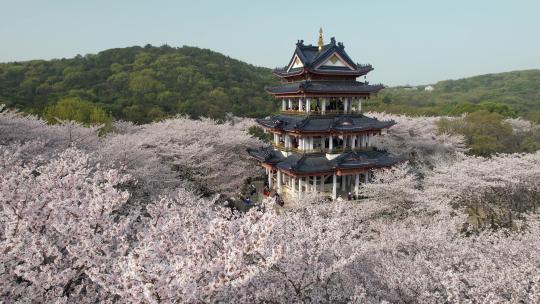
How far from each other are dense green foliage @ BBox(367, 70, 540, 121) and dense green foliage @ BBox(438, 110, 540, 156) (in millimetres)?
13910

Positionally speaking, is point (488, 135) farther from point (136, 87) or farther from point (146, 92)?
point (136, 87)

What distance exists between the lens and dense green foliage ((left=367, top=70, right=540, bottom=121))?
65500 millimetres

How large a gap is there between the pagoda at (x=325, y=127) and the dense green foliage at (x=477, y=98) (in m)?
39.6

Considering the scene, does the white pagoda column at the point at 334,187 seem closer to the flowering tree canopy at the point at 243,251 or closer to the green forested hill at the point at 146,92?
the flowering tree canopy at the point at 243,251

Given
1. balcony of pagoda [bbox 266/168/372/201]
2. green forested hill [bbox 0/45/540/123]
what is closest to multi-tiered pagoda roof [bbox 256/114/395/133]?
balcony of pagoda [bbox 266/168/372/201]

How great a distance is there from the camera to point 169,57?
110 m

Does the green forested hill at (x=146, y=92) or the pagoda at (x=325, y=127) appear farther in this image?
the green forested hill at (x=146, y=92)

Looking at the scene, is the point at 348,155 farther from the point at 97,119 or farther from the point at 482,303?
the point at 97,119

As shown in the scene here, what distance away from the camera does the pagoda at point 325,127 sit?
26.4 metres

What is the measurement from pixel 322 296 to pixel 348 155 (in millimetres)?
17744

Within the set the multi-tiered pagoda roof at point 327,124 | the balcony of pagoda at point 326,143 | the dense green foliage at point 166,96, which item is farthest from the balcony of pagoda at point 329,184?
the dense green foliage at point 166,96

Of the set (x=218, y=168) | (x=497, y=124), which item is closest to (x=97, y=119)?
(x=218, y=168)

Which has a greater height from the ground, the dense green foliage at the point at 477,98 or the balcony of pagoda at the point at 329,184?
the dense green foliage at the point at 477,98

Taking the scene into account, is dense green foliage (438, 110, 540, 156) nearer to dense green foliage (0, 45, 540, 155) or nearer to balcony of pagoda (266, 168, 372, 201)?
dense green foliage (0, 45, 540, 155)
